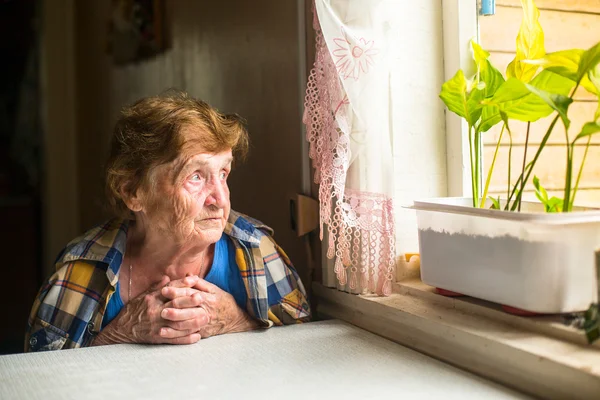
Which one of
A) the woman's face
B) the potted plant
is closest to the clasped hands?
the woman's face

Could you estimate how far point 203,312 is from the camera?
4.76 ft

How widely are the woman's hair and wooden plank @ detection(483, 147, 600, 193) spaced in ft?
2.00

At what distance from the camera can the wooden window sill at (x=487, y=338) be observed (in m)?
0.97

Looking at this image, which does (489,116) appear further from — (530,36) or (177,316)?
(177,316)

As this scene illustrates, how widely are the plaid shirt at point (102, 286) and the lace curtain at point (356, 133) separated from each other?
0.21 m

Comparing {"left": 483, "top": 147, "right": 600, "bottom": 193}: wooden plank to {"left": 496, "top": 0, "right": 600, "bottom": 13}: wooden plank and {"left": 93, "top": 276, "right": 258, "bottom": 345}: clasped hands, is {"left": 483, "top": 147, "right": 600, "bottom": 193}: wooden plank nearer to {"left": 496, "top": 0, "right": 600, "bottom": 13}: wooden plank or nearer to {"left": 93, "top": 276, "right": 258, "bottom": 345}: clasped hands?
{"left": 496, "top": 0, "right": 600, "bottom": 13}: wooden plank

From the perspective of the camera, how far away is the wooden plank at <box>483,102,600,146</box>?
1.28 m

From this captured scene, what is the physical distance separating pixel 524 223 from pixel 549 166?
13.1 inches

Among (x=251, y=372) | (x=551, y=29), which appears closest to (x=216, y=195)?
(x=251, y=372)

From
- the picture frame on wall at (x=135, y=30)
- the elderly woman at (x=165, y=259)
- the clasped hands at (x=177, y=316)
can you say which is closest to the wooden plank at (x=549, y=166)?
the elderly woman at (x=165, y=259)

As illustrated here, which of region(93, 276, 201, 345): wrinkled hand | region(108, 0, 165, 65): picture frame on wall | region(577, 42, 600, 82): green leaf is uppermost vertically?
region(108, 0, 165, 65): picture frame on wall

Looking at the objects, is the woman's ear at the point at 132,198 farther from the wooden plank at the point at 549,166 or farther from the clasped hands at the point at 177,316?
the wooden plank at the point at 549,166

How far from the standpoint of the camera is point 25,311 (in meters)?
3.52

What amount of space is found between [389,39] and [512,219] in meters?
0.51
